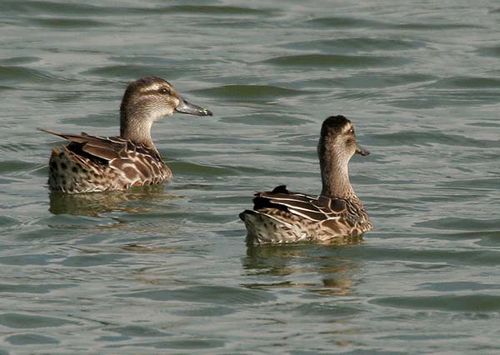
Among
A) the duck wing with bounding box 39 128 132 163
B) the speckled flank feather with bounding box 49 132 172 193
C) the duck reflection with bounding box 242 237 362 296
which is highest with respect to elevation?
the duck wing with bounding box 39 128 132 163

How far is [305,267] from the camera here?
13.8 m

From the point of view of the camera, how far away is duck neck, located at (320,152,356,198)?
595 inches

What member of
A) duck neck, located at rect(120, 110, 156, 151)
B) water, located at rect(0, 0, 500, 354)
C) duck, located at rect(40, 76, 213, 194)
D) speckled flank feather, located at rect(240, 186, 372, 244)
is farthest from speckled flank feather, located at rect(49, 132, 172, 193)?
speckled flank feather, located at rect(240, 186, 372, 244)

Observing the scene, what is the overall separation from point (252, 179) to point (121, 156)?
130cm

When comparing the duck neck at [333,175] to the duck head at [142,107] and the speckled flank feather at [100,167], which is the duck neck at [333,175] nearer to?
the speckled flank feather at [100,167]

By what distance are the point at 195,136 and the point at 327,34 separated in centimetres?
690

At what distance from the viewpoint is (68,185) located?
16.6 metres

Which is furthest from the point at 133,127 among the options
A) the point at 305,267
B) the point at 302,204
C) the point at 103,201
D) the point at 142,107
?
the point at 305,267

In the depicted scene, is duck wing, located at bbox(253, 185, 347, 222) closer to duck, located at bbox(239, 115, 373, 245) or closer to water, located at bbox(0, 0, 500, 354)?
duck, located at bbox(239, 115, 373, 245)

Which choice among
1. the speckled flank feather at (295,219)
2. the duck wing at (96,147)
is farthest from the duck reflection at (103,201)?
the speckled flank feather at (295,219)

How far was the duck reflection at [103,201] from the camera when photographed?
15969mm

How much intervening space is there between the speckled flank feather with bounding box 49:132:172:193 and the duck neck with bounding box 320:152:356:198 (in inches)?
95.9

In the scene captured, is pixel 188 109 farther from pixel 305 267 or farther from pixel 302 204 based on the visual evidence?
pixel 305 267

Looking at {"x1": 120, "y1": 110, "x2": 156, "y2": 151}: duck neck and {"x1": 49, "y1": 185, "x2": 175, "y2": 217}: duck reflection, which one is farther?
{"x1": 120, "y1": 110, "x2": 156, "y2": 151}: duck neck
